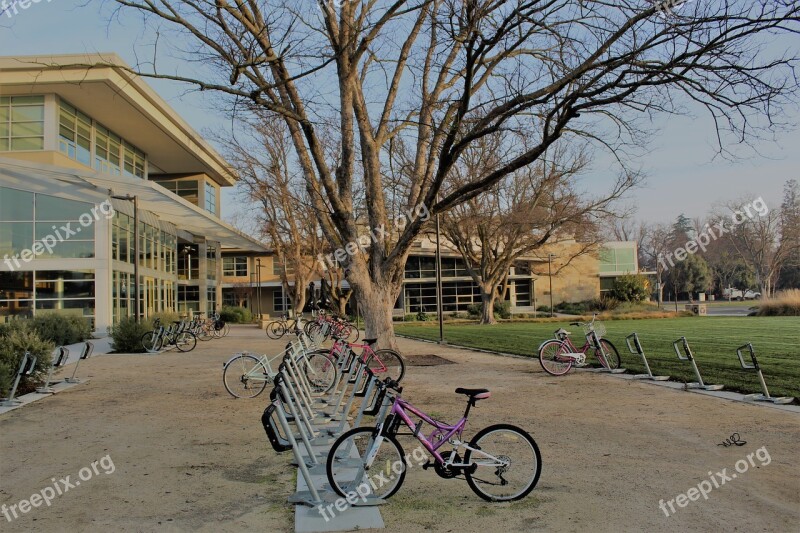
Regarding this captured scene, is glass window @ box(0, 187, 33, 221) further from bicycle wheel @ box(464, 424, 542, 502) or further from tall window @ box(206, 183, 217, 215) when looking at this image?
bicycle wheel @ box(464, 424, 542, 502)

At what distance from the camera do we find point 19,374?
934 centimetres

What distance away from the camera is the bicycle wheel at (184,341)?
19.4m

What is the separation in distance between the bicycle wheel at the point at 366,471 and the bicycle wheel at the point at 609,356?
8.22 metres

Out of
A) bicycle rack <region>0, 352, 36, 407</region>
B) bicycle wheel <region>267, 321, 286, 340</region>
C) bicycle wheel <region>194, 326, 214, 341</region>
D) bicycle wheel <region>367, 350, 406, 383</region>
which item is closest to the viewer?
bicycle rack <region>0, 352, 36, 407</region>

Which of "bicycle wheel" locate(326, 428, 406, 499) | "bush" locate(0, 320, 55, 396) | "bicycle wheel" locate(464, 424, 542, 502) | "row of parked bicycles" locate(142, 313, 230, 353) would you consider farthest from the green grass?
"bush" locate(0, 320, 55, 396)

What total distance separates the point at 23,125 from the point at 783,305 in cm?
4078

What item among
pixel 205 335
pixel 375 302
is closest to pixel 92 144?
pixel 205 335

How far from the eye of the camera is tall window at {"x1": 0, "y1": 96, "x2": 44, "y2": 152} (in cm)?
2512

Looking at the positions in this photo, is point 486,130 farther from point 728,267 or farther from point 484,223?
point 728,267

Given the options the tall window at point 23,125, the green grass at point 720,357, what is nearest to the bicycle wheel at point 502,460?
the green grass at point 720,357

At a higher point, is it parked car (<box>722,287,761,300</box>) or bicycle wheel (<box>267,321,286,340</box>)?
parked car (<box>722,287,761,300</box>)

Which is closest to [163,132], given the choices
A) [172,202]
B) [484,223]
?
[172,202]

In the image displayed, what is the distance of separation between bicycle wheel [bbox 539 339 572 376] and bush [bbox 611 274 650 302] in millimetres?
38460

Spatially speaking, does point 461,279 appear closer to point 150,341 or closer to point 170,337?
point 170,337
